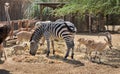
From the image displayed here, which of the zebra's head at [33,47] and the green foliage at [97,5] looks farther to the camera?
the green foliage at [97,5]

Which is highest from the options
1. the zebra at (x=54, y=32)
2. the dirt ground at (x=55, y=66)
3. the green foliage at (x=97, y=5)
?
the green foliage at (x=97, y=5)

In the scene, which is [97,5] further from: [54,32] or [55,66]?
[55,66]

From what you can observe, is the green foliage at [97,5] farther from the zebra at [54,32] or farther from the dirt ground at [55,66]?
the dirt ground at [55,66]

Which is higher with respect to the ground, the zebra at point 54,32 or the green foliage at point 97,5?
the green foliage at point 97,5

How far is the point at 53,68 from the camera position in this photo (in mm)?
10984

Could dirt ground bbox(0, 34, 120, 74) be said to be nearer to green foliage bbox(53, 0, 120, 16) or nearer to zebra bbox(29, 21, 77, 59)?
zebra bbox(29, 21, 77, 59)

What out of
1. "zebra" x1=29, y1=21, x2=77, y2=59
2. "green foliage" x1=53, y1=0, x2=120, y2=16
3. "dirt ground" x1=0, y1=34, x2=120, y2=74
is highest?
"green foliage" x1=53, y1=0, x2=120, y2=16

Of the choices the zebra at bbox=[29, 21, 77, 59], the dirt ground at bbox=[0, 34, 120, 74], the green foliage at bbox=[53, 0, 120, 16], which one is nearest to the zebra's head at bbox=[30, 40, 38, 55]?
the zebra at bbox=[29, 21, 77, 59]

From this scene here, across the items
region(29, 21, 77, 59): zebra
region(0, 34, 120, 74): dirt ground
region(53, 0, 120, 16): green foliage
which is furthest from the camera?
region(53, 0, 120, 16): green foliage

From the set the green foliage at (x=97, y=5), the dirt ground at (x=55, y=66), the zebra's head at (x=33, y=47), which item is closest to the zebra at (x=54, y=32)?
the zebra's head at (x=33, y=47)

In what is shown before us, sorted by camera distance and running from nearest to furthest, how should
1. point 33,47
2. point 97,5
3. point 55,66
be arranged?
point 55,66
point 33,47
point 97,5

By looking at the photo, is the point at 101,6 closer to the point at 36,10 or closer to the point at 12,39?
the point at 12,39

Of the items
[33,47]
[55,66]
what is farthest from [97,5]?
[55,66]

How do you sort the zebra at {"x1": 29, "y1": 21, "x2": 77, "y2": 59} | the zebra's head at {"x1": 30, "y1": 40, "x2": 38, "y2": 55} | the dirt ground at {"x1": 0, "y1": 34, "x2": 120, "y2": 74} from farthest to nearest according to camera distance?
the zebra's head at {"x1": 30, "y1": 40, "x2": 38, "y2": 55} < the zebra at {"x1": 29, "y1": 21, "x2": 77, "y2": 59} < the dirt ground at {"x1": 0, "y1": 34, "x2": 120, "y2": 74}
